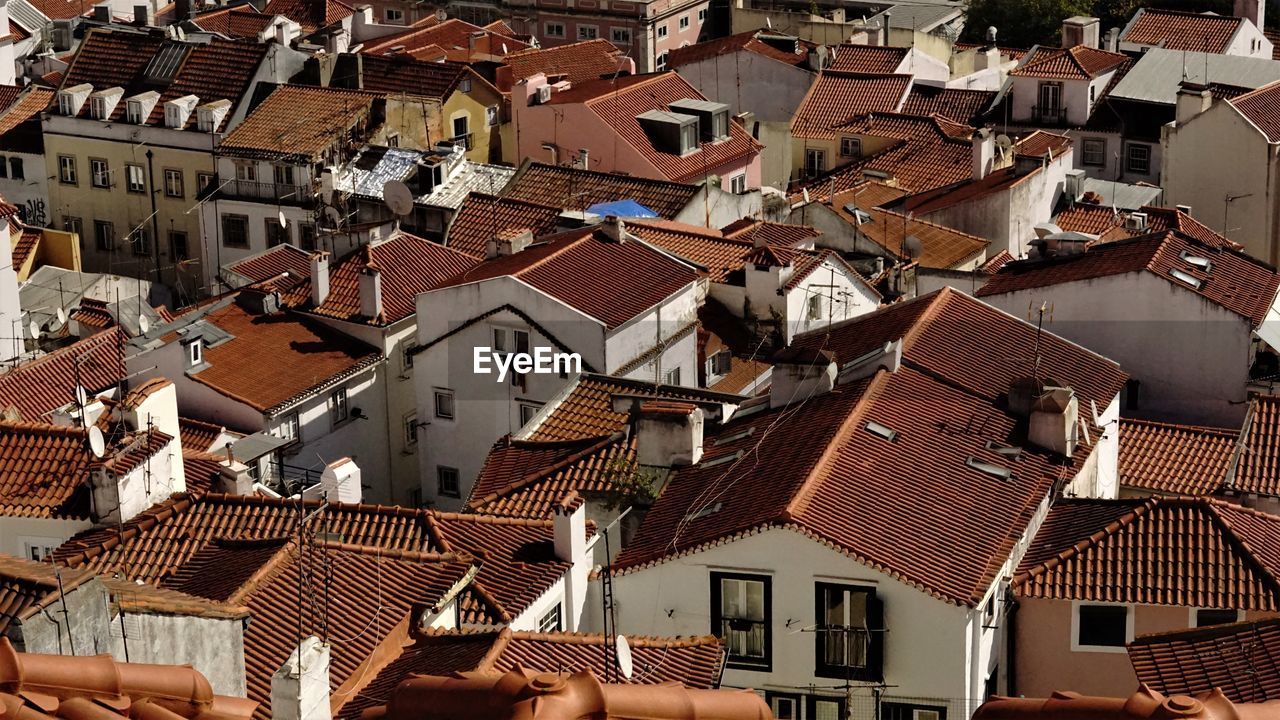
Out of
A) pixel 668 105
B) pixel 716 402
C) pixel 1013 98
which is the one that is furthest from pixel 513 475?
pixel 1013 98

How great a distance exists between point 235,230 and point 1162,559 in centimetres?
3556

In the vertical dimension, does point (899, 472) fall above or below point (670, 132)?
above

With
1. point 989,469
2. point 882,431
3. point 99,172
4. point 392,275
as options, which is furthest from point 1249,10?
point 882,431

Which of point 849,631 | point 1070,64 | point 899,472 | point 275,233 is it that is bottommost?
point 275,233

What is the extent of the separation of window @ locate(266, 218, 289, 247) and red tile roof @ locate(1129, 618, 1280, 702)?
35.8m

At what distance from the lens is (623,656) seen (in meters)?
23.5

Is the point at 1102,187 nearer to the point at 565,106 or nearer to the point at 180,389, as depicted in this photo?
the point at 565,106

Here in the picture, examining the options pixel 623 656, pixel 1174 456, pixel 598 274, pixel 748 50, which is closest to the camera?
pixel 623 656

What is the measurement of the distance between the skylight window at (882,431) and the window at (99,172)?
36.7 m

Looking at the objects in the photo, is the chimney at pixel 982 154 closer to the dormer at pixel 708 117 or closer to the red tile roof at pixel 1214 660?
the dormer at pixel 708 117

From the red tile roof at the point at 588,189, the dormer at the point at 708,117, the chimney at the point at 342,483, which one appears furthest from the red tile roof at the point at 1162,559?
the dormer at the point at 708,117

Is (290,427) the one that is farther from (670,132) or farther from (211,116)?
(670,132)

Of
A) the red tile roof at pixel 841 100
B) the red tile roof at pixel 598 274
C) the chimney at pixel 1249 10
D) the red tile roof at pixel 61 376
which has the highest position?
the red tile roof at pixel 598 274

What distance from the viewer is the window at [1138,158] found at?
200 feet
